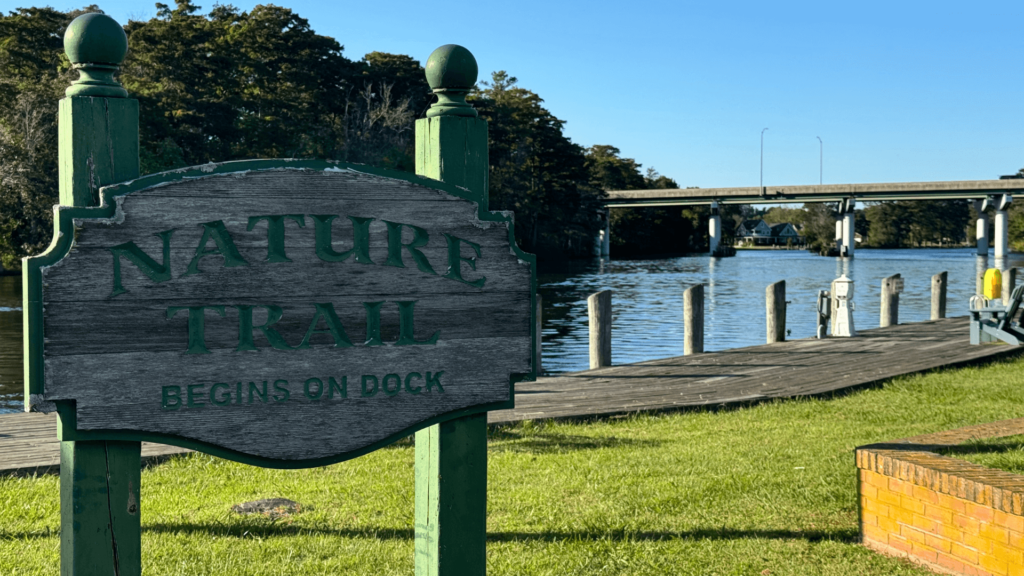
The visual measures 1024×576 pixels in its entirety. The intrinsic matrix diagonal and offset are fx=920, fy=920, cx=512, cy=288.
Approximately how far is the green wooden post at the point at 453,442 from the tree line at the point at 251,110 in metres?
26.1

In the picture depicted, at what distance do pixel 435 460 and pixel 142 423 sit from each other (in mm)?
949

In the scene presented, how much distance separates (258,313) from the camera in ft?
8.81

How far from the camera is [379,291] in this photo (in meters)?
2.84

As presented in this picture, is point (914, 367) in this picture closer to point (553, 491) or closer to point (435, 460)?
point (553, 491)

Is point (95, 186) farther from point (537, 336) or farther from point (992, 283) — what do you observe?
point (992, 283)

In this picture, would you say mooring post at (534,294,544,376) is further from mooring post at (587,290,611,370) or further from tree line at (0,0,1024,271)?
tree line at (0,0,1024,271)

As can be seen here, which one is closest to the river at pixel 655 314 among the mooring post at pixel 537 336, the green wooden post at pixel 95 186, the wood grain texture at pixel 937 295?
the wood grain texture at pixel 937 295

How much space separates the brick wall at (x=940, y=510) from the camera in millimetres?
3877

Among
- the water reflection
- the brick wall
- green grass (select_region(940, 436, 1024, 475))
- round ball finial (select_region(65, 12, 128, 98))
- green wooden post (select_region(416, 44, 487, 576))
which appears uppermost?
round ball finial (select_region(65, 12, 128, 98))

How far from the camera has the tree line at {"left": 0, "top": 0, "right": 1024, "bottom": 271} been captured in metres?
36.4

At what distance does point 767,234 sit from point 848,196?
93.0 m

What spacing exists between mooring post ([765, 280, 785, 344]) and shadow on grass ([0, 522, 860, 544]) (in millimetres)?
10464

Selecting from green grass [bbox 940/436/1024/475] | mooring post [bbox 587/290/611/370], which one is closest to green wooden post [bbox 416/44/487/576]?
green grass [bbox 940/436/1024/475]

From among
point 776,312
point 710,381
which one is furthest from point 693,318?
point 710,381
